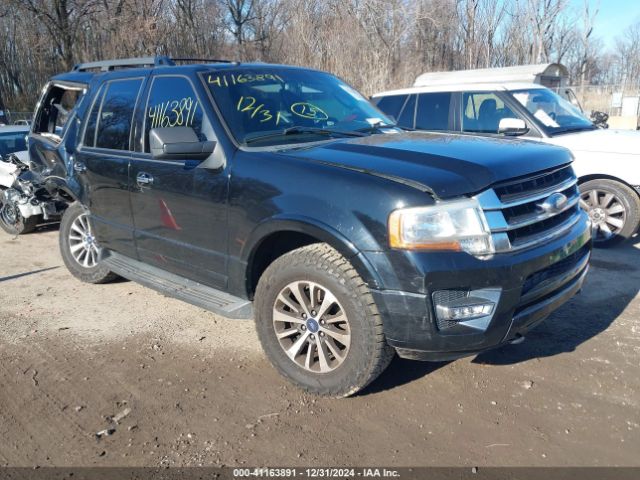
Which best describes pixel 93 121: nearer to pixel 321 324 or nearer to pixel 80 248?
pixel 80 248

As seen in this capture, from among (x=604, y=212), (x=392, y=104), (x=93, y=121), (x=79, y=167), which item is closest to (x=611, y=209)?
(x=604, y=212)

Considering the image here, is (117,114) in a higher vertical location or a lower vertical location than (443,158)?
higher

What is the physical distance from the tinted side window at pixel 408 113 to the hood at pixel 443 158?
3.99m

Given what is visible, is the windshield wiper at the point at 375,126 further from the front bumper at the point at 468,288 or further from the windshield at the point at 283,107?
the front bumper at the point at 468,288

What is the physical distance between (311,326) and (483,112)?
4952 mm

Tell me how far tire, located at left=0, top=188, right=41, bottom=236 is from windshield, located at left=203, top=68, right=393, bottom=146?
5296mm

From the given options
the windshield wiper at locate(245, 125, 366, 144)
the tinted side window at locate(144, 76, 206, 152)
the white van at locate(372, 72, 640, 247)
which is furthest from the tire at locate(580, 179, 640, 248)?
the tinted side window at locate(144, 76, 206, 152)

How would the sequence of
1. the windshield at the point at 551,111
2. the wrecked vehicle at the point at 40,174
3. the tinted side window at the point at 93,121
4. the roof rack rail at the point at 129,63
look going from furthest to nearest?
the windshield at the point at 551,111
the wrecked vehicle at the point at 40,174
the tinted side window at the point at 93,121
the roof rack rail at the point at 129,63

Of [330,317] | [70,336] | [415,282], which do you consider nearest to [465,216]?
[415,282]

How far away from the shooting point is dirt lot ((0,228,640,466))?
3021 millimetres

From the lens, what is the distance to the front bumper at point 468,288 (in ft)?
9.50

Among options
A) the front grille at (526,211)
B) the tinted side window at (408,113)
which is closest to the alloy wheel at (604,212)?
the tinted side window at (408,113)

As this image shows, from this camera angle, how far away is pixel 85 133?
518 centimetres

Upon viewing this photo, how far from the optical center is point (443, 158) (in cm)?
323
